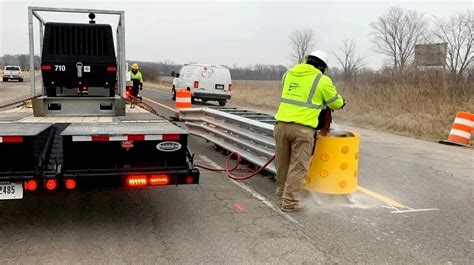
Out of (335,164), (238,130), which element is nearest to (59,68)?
(238,130)

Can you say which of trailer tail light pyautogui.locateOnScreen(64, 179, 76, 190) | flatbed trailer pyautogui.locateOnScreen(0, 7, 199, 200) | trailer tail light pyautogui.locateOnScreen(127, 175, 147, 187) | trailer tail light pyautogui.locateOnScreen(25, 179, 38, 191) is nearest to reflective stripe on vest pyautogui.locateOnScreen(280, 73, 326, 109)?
flatbed trailer pyautogui.locateOnScreen(0, 7, 199, 200)

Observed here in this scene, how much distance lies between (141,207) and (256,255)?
1974 mm

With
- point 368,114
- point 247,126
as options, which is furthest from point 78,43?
point 368,114

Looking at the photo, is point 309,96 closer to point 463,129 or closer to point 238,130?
point 238,130

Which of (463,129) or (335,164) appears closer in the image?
(335,164)

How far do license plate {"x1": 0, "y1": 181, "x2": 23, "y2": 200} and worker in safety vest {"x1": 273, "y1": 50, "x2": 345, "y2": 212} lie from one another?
9.69ft

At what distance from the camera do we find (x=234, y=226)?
5.04 metres

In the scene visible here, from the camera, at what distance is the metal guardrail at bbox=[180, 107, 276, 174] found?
741 centimetres

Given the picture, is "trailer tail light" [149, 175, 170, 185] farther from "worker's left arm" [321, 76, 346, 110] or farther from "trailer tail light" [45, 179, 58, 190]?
"worker's left arm" [321, 76, 346, 110]

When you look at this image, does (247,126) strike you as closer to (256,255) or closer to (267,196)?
(267,196)

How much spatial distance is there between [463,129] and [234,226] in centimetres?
1007

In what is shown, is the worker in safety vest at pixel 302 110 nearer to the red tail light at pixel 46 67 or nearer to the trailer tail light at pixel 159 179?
the trailer tail light at pixel 159 179

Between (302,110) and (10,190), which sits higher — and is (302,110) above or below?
above

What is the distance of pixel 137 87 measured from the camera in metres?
18.3
